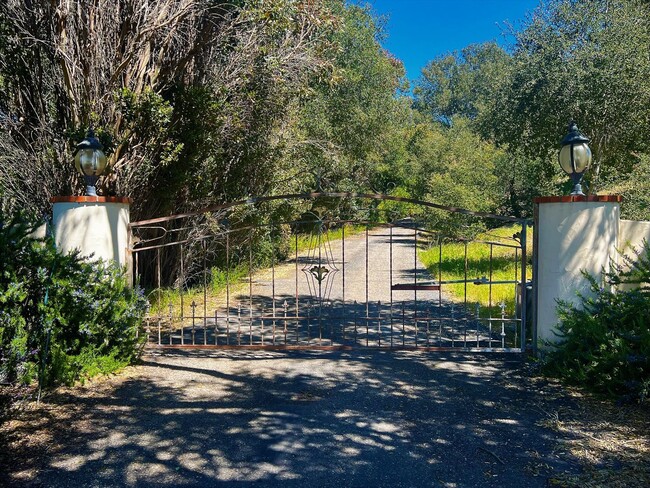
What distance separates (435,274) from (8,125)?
10.5 m

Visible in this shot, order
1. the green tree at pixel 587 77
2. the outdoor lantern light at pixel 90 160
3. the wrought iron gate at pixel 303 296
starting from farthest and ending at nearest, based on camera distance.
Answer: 1. the green tree at pixel 587 77
2. the wrought iron gate at pixel 303 296
3. the outdoor lantern light at pixel 90 160

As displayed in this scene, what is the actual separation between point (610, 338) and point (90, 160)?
5.64 metres

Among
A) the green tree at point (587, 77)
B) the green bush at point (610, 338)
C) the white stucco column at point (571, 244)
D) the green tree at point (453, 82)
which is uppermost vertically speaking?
the green tree at point (453, 82)

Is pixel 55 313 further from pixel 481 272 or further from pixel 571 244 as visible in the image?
pixel 481 272

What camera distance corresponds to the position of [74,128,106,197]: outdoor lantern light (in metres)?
6.39

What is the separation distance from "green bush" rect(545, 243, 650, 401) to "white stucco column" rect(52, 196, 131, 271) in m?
4.96

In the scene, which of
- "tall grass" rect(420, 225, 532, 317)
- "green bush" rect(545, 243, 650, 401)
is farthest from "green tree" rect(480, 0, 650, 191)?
"green bush" rect(545, 243, 650, 401)

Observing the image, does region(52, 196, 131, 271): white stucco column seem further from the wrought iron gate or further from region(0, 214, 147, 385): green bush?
the wrought iron gate

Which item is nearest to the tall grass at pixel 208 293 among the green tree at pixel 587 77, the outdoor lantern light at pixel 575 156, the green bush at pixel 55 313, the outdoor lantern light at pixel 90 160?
the green bush at pixel 55 313

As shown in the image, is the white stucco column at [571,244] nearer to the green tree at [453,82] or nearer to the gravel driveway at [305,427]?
the gravel driveway at [305,427]

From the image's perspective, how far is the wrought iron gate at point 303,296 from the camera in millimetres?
7000

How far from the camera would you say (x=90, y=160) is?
6.39 m

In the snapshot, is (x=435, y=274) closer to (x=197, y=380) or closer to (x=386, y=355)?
A: (x=386, y=355)

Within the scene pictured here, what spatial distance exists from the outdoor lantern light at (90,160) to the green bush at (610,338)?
5.23 metres
